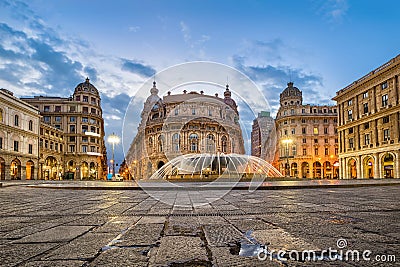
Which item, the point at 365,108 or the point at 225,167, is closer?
the point at 225,167

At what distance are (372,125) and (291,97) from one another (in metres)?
38.9

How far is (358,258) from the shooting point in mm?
2773

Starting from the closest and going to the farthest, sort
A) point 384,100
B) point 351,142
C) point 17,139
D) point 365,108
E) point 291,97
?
point 384,100, point 17,139, point 365,108, point 351,142, point 291,97

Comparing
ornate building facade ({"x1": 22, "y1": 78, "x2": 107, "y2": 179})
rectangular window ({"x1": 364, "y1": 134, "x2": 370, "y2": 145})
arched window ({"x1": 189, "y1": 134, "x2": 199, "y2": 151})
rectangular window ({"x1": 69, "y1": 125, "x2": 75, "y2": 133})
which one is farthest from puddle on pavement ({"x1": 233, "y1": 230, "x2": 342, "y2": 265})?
rectangular window ({"x1": 69, "y1": 125, "x2": 75, "y2": 133})

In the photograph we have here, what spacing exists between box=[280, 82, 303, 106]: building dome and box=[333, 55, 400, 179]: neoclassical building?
27144mm

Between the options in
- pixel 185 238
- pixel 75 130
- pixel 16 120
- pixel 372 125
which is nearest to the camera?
pixel 185 238

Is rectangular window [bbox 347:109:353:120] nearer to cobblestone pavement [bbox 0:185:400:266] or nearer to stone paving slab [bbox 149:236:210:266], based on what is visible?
cobblestone pavement [bbox 0:185:400:266]

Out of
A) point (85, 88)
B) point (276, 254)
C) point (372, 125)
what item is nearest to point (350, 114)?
point (372, 125)

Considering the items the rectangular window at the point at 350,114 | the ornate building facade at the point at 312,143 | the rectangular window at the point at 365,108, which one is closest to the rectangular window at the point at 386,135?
the rectangular window at the point at 365,108

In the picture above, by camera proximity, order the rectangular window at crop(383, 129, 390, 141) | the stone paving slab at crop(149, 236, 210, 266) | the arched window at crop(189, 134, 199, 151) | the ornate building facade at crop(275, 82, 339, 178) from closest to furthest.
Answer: the stone paving slab at crop(149, 236, 210, 266), the rectangular window at crop(383, 129, 390, 141), the arched window at crop(189, 134, 199, 151), the ornate building facade at crop(275, 82, 339, 178)

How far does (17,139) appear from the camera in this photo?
4534 centimetres

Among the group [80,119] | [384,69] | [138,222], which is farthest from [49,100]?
[138,222]

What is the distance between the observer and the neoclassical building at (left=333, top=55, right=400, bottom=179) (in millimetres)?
41344

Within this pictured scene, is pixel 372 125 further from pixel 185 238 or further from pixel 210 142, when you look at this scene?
pixel 185 238
